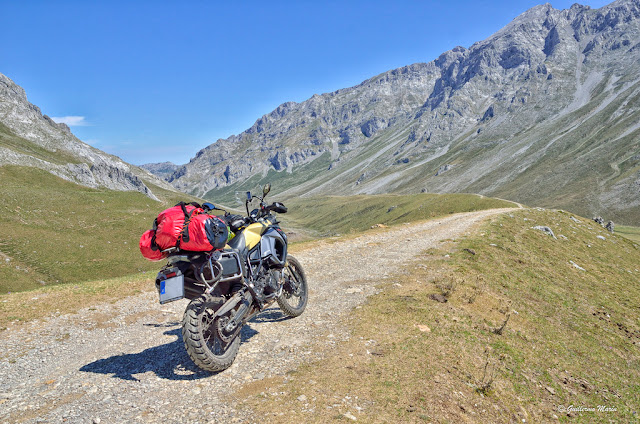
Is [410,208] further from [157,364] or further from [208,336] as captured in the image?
[208,336]

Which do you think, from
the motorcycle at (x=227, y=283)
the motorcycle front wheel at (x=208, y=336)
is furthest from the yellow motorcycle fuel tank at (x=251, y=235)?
the motorcycle front wheel at (x=208, y=336)

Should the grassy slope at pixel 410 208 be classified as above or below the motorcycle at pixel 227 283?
below

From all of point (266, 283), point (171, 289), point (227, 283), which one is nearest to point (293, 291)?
point (266, 283)

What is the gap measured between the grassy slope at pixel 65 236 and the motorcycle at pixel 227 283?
1502 inches

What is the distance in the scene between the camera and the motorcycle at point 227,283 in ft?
20.9

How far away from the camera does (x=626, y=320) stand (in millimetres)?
14086

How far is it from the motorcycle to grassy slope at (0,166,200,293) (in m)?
38.1

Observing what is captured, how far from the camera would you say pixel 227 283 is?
7.57 m

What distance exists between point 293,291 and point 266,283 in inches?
68.0

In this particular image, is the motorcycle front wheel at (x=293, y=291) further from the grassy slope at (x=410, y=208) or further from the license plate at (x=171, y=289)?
the grassy slope at (x=410, y=208)

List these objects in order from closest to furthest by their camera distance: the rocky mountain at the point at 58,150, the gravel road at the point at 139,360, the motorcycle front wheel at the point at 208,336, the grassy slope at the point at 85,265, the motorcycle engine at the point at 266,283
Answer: the gravel road at the point at 139,360 < the motorcycle front wheel at the point at 208,336 < the motorcycle engine at the point at 266,283 < the grassy slope at the point at 85,265 < the rocky mountain at the point at 58,150

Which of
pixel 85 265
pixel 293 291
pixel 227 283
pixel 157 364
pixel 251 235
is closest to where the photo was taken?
pixel 157 364

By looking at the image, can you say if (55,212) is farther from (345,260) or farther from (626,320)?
(626,320)

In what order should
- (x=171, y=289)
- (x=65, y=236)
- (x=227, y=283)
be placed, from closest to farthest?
(x=171, y=289)
(x=227, y=283)
(x=65, y=236)
